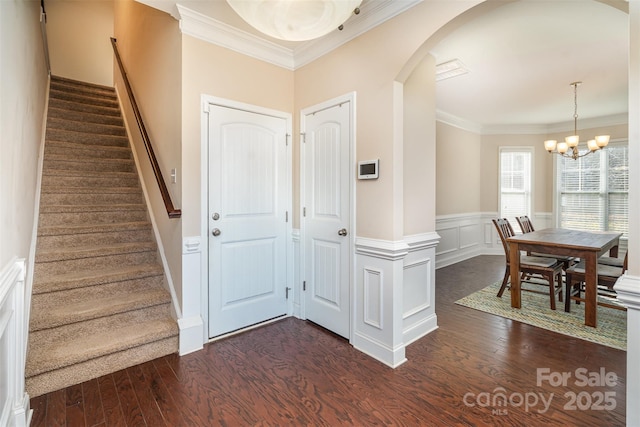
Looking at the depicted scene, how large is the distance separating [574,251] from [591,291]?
401 millimetres

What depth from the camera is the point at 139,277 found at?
2730 millimetres

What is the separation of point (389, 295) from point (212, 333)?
1542 millimetres

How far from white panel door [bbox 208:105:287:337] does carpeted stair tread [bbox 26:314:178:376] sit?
454 mm

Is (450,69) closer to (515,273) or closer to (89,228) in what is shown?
(515,273)

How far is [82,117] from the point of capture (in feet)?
13.5

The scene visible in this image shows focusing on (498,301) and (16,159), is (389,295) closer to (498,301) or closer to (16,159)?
(498,301)

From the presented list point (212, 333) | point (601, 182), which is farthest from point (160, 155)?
point (601, 182)

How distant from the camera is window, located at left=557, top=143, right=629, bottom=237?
5.55 meters

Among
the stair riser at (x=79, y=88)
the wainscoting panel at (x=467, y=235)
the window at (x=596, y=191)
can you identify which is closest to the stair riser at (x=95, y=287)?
the stair riser at (x=79, y=88)

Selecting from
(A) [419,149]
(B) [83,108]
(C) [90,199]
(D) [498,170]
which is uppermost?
(B) [83,108]


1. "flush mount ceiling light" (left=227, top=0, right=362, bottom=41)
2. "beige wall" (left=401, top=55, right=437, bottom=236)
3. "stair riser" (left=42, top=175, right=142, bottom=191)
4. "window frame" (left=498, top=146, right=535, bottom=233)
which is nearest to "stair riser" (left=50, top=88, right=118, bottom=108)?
"stair riser" (left=42, top=175, right=142, bottom=191)

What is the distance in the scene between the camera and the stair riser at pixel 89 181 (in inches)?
127

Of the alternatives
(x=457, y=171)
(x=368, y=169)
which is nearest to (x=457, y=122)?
(x=457, y=171)

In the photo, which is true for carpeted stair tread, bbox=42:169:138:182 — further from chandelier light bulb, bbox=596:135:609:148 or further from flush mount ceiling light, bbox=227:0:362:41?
chandelier light bulb, bbox=596:135:609:148
